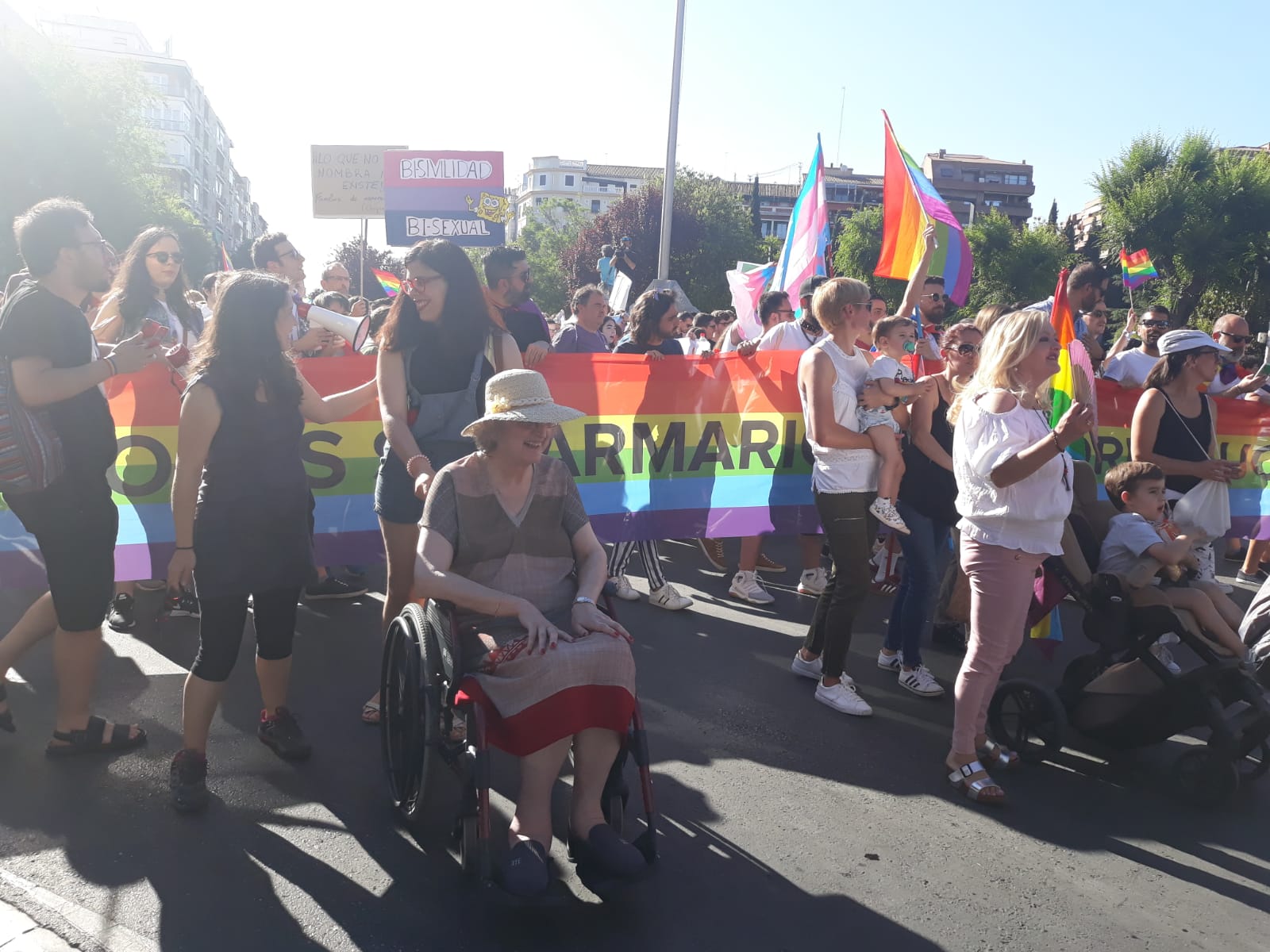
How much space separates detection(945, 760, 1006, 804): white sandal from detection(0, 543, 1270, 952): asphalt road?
1.8 inches

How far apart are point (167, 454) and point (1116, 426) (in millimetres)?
6321

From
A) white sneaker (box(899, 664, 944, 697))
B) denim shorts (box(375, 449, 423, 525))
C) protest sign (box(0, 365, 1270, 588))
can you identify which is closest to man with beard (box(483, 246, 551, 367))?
protest sign (box(0, 365, 1270, 588))

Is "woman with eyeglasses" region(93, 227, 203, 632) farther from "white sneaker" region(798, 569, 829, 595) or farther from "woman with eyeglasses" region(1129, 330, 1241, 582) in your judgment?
"woman with eyeglasses" region(1129, 330, 1241, 582)

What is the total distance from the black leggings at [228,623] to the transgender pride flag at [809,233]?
7.68m

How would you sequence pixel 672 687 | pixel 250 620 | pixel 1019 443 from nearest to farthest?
1. pixel 1019 443
2. pixel 672 687
3. pixel 250 620

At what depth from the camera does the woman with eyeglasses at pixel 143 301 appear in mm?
5305

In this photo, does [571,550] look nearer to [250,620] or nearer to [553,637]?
[553,637]

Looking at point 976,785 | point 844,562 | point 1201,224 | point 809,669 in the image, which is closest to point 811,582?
point 809,669

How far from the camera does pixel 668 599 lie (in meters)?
6.50

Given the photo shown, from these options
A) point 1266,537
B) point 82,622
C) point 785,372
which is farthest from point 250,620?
point 1266,537

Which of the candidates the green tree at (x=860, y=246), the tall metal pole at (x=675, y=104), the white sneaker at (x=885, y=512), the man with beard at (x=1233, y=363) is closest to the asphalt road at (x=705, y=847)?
the white sneaker at (x=885, y=512)

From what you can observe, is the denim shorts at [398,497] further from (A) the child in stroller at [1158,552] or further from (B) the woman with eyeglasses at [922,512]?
(A) the child in stroller at [1158,552]

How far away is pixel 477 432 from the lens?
3.40m

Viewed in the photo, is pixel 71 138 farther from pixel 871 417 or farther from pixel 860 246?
pixel 860 246
